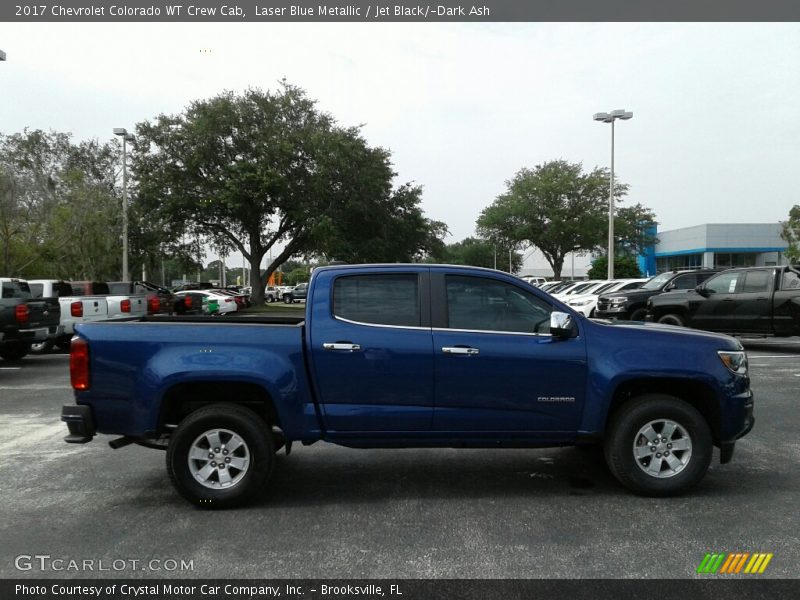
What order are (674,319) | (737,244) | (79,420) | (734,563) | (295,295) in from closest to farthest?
(734,563), (79,420), (674,319), (295,295), (737,244)

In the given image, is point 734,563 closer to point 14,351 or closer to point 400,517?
point 400,517

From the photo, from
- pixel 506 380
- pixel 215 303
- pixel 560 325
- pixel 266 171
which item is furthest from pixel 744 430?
pixel 266 171

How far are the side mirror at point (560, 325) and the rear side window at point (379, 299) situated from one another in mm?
1020

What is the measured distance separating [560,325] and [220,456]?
108 inches

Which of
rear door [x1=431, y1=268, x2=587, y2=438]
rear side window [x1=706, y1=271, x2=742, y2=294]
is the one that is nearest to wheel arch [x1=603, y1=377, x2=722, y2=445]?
rear door [x1=431, y1=268, x2=587, y2=438]

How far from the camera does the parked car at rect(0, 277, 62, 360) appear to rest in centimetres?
1220

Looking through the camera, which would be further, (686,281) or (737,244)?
(737,244)

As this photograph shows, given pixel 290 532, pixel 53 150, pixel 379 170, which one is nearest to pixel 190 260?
pixel 53 150

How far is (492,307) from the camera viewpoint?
5.20 metres

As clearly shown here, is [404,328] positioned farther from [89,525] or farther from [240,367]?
[89,525]

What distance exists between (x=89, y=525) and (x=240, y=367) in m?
1.51

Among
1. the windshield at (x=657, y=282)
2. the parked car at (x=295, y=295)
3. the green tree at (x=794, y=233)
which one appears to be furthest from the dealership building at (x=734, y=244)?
the windshield at (x=657, y=282)

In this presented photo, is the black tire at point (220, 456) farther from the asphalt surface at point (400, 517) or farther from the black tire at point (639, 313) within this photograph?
the black tire at point (639, 313)

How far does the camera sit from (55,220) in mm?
27359
